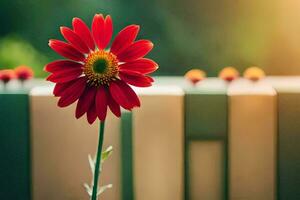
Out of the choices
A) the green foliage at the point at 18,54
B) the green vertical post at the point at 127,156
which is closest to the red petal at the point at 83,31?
the green vertical post at the point at 127,156

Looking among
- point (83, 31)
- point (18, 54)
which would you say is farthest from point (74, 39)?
point (18, 54)

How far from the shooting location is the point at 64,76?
0.73m

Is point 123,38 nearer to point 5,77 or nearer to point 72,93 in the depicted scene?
point 72,93

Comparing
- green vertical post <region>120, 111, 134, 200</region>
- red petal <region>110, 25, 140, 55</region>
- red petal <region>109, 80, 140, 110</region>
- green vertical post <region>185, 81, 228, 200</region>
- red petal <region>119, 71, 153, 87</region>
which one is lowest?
green vertical post <region>120, 111, 134, 200</region>

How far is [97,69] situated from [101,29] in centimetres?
6

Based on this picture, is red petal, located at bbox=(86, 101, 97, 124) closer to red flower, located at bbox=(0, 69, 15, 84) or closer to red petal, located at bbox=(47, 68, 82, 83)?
red petal, located at bbox=(47, 68, 82, 83)

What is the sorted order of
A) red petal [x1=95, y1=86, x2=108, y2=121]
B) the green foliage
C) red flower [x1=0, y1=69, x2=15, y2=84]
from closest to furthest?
red petal [x1=95, y1=86, x2=108, y2=121] → red flower [x1=0, y1=69, x2=15, y2=84] → the green foliage

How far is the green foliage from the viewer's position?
3.83 feet

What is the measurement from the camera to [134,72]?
740 mm

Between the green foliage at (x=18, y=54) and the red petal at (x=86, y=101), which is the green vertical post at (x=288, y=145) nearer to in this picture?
the red petal at (x=86, y=101)

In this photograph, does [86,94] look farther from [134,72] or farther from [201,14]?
[201,14]

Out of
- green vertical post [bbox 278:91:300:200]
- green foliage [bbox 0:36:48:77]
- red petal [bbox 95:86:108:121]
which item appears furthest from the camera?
green foliage [bbox 0:36:48:77]

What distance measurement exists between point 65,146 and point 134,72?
0.30m

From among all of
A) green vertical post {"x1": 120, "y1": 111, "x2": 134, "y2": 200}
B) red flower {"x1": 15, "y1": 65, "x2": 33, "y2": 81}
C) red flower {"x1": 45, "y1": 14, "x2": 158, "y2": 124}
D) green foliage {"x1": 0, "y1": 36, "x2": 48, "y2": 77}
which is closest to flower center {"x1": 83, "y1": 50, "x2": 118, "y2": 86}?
red flower {"x1": 45, "y1": 14, "x2": 158, "y2": 124}
